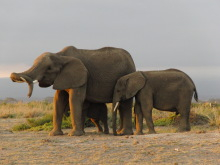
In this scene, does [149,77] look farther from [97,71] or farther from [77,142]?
[77,142]

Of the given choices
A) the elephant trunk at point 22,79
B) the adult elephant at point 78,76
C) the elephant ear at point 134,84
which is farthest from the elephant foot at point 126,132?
the elephant trunk at point 22,79

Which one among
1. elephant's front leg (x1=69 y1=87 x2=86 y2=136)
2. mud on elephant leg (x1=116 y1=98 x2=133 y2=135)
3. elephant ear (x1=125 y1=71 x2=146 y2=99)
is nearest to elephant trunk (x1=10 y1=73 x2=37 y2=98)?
elephant's front leg (x1=69 y1=87 x2=86 y2=136)

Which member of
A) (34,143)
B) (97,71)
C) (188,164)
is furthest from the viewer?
(97,71)

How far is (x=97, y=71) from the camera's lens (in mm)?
11539

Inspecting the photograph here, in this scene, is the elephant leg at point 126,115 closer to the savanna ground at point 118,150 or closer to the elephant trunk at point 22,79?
the savanna ground at point 118,150

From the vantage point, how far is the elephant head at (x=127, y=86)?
11.1 m

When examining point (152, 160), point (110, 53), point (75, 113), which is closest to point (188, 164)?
point (152, 160)

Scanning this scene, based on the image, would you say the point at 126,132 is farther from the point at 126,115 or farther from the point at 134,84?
the point at 134,84

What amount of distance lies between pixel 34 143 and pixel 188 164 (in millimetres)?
3729

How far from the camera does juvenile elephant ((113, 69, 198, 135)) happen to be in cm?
1112

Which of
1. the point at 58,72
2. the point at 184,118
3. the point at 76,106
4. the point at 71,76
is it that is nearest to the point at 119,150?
the point at 76,106

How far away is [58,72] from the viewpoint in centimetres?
1105

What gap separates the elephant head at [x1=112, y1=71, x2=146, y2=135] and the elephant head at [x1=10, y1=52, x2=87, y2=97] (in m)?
0.99

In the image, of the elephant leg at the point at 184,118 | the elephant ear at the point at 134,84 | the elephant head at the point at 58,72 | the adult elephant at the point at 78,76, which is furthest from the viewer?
the elephant leg at the point at 184,118
